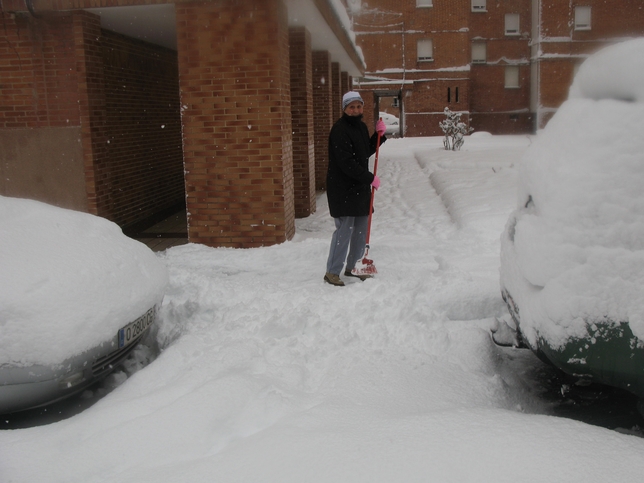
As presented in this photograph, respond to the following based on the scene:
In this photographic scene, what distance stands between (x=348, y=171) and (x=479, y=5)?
1586 inches

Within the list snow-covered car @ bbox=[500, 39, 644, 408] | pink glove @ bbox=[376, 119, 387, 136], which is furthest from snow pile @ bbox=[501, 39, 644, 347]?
pink glove @ bbox=[376, 119, 387, 136]

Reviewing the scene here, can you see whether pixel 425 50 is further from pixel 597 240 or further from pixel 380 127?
pixel 597 240

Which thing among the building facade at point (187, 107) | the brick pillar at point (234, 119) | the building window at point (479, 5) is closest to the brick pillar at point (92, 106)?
the building facade at point (187, 107)

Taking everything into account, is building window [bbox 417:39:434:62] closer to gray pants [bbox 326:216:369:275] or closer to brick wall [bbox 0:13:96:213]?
brick wall [bbox 0:13:96:213]

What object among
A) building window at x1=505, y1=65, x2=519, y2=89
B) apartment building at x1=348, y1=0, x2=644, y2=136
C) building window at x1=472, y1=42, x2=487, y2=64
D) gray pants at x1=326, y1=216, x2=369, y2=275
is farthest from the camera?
building window at x1=472, y1=42, x2=487, y2=64

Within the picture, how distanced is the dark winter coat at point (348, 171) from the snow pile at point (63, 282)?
6.27ft

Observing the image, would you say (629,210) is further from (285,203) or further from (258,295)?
(285,203)

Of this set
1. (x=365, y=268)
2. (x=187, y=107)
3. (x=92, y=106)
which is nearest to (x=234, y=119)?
(x=187, y=107)

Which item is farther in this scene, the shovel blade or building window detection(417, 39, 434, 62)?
building window detection(417, 39, 434, 62)

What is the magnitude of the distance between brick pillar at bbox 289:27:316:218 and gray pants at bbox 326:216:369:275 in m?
4.46

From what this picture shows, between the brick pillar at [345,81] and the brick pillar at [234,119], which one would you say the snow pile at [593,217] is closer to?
the brick pillar at [234,119]

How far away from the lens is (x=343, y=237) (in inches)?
242

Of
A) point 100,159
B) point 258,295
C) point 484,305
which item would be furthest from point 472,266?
point 100,159

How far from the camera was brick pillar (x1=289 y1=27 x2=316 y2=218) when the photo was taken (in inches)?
400
